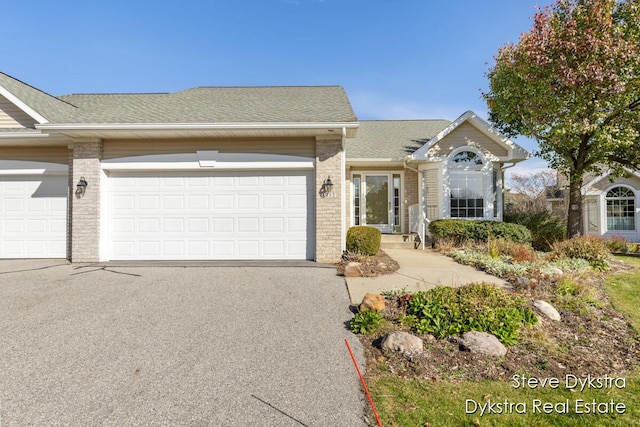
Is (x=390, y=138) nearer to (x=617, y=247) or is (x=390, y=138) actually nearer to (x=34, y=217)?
(x=617, y=247)

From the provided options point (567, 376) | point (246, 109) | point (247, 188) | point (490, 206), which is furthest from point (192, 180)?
point (490, 206)

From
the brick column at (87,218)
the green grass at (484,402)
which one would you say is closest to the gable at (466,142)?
the green grass at (484,402)

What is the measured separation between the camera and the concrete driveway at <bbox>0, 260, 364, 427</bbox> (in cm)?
269

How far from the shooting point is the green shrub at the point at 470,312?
3945 millimetres

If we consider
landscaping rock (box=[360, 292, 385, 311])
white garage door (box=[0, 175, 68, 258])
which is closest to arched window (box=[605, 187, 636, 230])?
landscaping rock (box=[360, 292, 385, 311])

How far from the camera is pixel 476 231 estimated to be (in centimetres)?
1052

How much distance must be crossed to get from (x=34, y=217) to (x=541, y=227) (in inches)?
673

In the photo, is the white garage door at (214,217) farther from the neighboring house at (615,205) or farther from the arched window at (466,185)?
the neighboring house at (615,205)

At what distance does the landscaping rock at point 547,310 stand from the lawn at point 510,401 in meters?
1.14

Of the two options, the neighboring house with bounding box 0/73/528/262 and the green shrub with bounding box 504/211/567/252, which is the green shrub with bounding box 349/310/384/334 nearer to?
the neighboring house with bounding box 0/73/528/262

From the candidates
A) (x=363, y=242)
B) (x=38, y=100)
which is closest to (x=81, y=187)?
(x=38, y=100)

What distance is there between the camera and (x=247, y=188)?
8328mm

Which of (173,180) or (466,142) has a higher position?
(466,142)

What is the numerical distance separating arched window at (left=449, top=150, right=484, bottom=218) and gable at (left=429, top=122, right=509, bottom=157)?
1.38 feet
